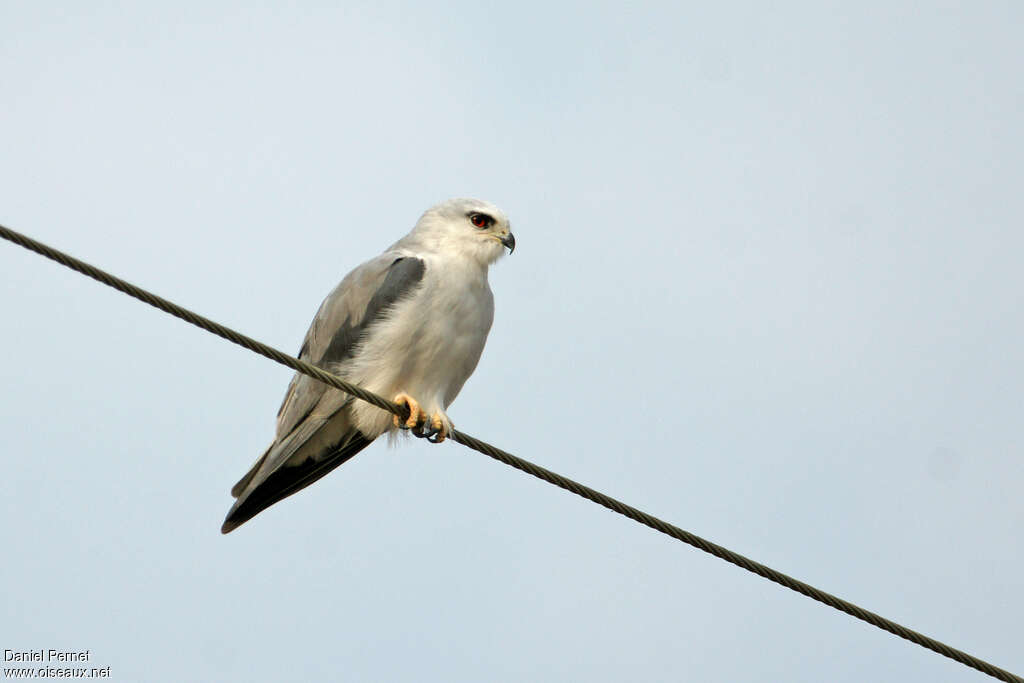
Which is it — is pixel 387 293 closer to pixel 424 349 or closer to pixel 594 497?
pixel 424 349

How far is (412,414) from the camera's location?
18.6 ft

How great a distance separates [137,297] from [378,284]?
2245 mm

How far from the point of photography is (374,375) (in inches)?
227

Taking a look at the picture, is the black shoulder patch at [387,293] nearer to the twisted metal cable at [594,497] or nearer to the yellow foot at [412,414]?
the yellow foot at [412,414]

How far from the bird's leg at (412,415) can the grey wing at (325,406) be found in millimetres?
269

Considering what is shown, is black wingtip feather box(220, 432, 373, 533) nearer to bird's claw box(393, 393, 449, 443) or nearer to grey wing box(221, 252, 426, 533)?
grey wing box(221, 252, 426, 533)

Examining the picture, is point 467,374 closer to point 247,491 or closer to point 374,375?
point 374,375

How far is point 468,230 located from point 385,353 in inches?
36.0

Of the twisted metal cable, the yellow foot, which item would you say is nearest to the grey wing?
the yellow foot

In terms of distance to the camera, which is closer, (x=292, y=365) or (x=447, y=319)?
(x=292, y=365)

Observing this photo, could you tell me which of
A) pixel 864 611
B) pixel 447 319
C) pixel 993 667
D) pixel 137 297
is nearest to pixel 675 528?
pixel 864 611

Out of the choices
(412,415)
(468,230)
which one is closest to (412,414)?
(412,415)

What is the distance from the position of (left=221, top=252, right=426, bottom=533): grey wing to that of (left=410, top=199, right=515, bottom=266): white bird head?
1.07 ft

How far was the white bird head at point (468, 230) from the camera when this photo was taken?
6227 mm
